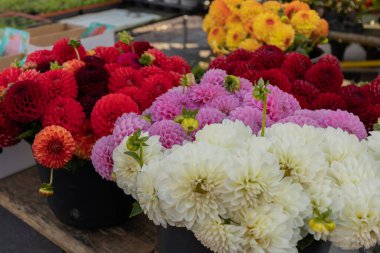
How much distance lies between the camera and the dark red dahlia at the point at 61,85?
867mm

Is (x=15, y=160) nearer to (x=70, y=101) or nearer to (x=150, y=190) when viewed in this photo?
(x=70, y=101)

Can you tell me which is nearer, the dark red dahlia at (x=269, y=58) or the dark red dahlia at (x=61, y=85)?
the dark red dahlia at (x=61, y=85)

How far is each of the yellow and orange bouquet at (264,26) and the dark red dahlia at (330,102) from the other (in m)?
0.79

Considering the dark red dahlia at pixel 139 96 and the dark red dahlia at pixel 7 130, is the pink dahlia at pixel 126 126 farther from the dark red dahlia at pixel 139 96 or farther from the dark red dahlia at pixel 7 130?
the dark red dahlia at pixel 7 130

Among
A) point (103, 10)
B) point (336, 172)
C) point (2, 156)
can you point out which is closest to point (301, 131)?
point (336, 172)

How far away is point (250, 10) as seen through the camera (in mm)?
1715

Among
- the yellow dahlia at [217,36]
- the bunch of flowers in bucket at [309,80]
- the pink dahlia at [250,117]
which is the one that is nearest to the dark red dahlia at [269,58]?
the bunch of flowers in bucket at [309,80]

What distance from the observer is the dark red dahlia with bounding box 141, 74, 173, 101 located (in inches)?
34.7

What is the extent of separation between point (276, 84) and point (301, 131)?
10.3 inches

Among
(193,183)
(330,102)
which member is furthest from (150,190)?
(330,102)

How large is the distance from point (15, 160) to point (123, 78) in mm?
490

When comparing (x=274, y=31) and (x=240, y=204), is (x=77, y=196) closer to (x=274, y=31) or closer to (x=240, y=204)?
(x=240, y=204)

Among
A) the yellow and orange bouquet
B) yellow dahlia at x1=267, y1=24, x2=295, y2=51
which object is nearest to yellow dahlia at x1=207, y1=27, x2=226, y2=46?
the yellow and orange bouquet

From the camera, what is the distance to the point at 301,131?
0.62 m
